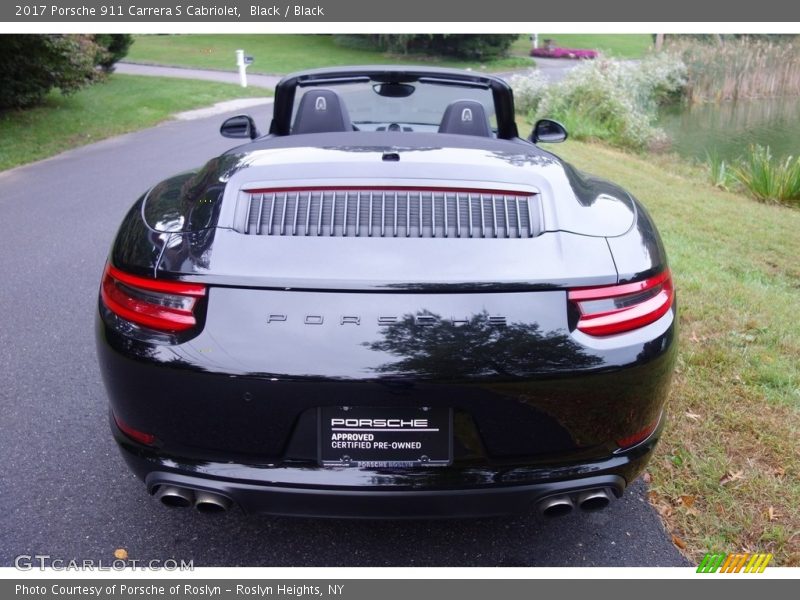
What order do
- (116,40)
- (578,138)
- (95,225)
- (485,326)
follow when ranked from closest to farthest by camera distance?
(485,326) → (95,225) → (578,138) → (116,40)

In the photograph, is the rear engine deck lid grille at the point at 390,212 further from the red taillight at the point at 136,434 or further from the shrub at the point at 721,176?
the shrub at the point at 721,176

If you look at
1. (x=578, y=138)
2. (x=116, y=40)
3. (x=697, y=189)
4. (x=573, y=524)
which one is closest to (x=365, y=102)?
(x=573, y=524)

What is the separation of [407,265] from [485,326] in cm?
28

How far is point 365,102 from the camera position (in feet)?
15.2

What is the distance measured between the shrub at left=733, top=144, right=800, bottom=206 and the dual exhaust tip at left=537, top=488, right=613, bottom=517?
8.88 meters

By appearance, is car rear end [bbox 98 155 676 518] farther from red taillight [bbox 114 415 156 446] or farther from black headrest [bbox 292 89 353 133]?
black headrest [bbox 292 89 353 133]

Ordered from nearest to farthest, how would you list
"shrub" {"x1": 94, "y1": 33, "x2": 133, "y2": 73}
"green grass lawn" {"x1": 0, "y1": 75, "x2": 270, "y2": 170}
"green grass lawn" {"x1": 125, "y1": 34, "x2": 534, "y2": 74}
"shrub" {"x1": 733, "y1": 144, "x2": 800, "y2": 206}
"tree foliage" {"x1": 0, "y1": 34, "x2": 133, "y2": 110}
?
"shrub" {"x1": 733, "y1": 144, "x2": 800, "y2": 206} < "green grass lawn" {"x1": 0, "y1": 75, "x2": 270, "y2": 170} < "tree foliage" {"x1": 0, "y1": 34, "x2": 133, "y2": 110} < "shrub" {"x1": 94, "y1": 33, "x2": 133, "y2": 73} < "green grass lawn" {"x1": 125, "y1": 34, "x2": 534, "y2": 74}

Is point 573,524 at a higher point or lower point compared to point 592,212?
lower

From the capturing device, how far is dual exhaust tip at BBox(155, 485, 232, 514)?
2.09 metres

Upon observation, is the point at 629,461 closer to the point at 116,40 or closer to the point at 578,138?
the point at 578,138

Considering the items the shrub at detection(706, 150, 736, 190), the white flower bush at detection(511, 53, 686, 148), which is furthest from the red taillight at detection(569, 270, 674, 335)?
the white flower bush at detection(511, 53, 686, 148)

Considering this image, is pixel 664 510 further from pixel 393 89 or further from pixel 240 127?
pixel 240 127

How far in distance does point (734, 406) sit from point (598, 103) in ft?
45.2

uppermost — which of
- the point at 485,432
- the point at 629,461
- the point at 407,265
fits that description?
the point at 407,265
